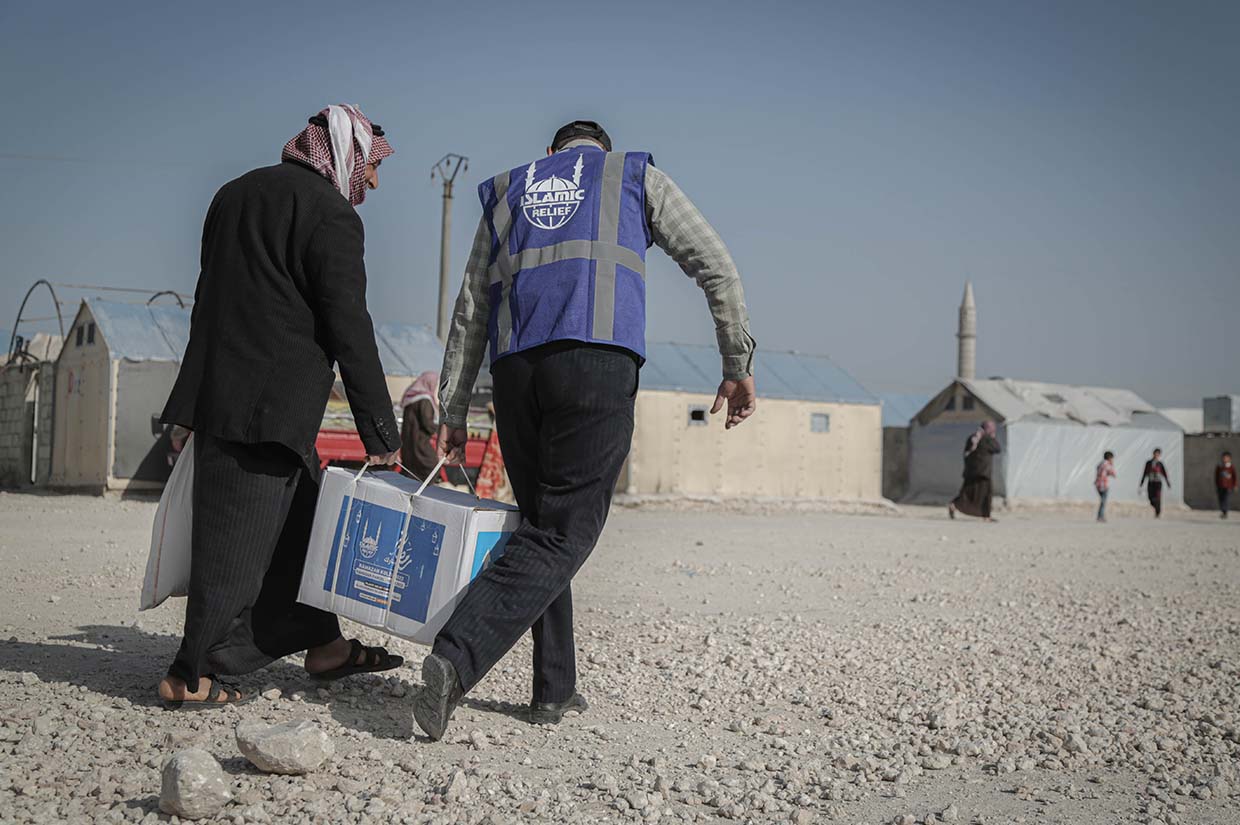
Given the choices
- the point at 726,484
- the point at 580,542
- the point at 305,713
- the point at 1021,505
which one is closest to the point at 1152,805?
the point at 580,542

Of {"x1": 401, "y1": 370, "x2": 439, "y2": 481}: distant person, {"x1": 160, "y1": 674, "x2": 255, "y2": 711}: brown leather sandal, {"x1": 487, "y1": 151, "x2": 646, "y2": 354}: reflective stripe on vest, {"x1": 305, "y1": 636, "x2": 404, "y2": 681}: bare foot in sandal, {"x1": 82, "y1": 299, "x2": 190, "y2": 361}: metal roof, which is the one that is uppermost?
{"x1": 82, "y1": 299, "x2": 190, "y2": 361}: metal roof

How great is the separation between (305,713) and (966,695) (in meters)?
2.20

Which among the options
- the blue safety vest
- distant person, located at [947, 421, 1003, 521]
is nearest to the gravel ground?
the blue safety vest

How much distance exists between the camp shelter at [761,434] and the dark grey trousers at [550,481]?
17.5 meters

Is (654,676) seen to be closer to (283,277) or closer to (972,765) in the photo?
(972,765)

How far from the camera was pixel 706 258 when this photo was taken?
3115mm

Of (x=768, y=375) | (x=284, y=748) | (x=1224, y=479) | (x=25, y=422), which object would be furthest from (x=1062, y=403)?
(x=284, y=748)

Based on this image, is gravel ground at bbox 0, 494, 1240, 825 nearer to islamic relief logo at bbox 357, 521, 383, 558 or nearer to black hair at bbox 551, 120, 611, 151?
islamic relief logo at bbox 357, 521, 383, 558

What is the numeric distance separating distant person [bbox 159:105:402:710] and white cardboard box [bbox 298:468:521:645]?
15cm

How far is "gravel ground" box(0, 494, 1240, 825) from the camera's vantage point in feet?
8.32

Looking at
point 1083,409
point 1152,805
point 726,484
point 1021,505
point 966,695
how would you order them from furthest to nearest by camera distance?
point 1083,409 < point 1021,505 < point 726,484 < point 966,695 < point 1152,805

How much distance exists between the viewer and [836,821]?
2.53m

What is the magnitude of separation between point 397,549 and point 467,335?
67 cm

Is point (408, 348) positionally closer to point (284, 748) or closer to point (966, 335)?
point (284, 748)
